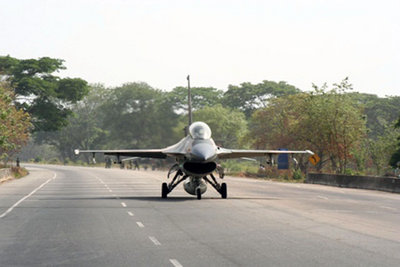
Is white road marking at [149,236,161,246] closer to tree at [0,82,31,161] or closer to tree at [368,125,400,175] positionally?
tree at [0,82,31,161]

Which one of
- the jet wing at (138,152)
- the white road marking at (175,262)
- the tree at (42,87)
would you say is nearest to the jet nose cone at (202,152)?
the jet wing at (138,152)

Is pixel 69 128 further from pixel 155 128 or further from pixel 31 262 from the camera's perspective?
pixel 31 262

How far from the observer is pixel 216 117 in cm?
11781

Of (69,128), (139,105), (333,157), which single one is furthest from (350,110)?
(69,128)

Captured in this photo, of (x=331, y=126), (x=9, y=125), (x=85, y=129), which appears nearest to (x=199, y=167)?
(x=331, y=126)

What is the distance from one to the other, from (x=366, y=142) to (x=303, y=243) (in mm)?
62231

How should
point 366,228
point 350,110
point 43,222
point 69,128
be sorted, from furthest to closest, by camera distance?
point 69,128 < point 350,110 < point 43,222 < point 366,228

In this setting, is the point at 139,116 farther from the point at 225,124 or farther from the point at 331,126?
the point at 331,126

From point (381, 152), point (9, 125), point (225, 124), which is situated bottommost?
point (381, 152)

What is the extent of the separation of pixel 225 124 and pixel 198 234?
101927 mm

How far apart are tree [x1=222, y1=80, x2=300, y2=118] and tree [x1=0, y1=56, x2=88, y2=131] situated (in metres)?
40.3

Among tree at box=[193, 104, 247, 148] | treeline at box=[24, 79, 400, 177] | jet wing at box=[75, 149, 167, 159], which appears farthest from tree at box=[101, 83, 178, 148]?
jet wing at box=[75, 149, 167, 159]

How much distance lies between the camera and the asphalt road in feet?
39.3

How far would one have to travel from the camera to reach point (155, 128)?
133 meters
